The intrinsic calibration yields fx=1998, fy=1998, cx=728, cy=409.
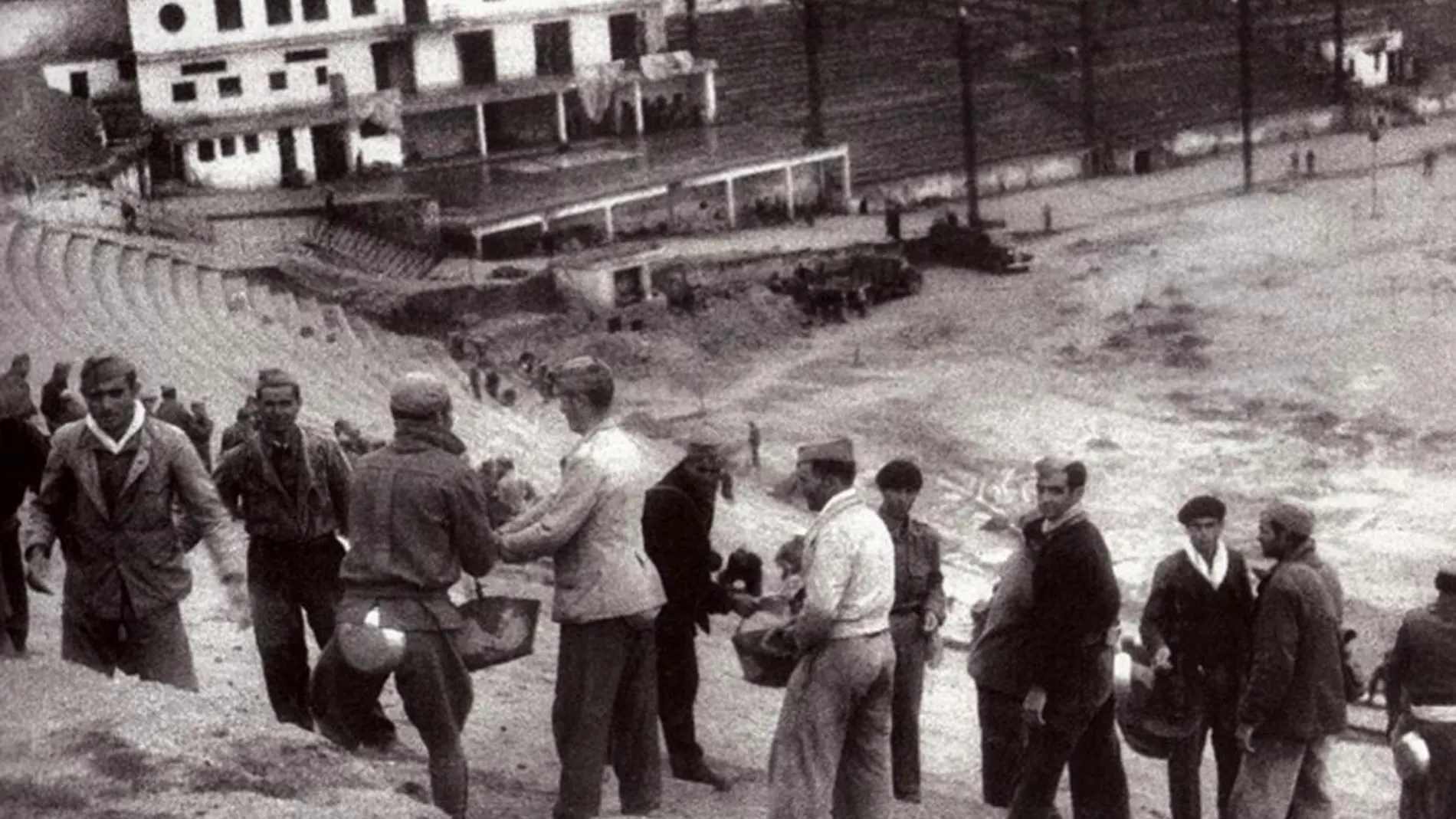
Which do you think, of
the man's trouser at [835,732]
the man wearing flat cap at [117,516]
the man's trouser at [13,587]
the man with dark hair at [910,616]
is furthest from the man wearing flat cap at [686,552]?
the man's trouser at [13,587]

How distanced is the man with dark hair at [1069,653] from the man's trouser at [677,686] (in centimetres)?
146

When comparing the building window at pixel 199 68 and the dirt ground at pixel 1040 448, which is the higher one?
the building window at pixel 199 68

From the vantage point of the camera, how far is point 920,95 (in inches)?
2167

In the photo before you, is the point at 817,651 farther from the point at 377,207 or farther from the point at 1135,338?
the point at 377,207

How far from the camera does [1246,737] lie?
8.54 metres

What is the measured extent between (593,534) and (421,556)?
2.26 feet

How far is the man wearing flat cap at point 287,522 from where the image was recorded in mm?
8102

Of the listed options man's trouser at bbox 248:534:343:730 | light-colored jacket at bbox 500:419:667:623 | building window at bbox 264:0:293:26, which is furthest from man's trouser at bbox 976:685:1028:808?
building window at bbox 264:0:293:26

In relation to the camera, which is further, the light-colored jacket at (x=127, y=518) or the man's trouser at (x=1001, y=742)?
the man's trouser at (x=1001, y=742)

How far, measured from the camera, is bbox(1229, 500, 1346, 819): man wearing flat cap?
8297 millimetres

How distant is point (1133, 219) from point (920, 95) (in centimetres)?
993

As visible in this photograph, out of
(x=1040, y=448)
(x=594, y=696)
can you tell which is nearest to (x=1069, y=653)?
(x=594, y=696)

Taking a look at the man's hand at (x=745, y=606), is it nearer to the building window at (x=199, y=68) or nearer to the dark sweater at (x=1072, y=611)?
the dark sweater at (x=1072, y=611)

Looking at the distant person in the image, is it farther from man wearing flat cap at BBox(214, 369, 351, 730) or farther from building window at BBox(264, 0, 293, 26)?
building window at BBox(264, 0, 293, 26)
